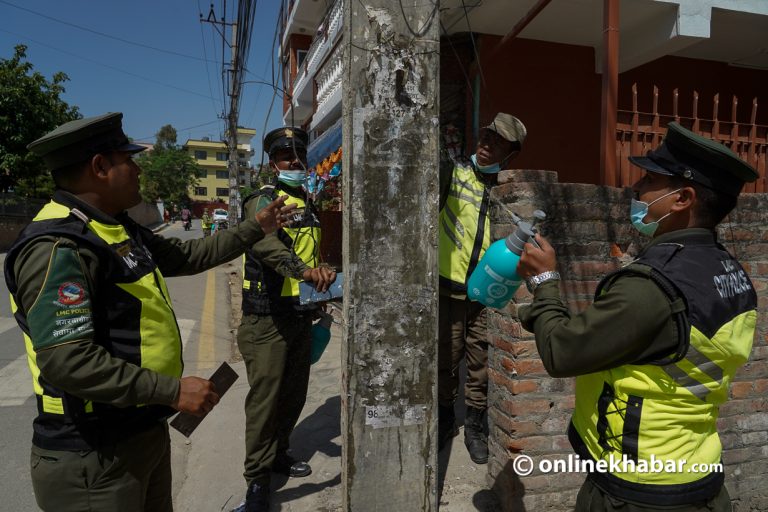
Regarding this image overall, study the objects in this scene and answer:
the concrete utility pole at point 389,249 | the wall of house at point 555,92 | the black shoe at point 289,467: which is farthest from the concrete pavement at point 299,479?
the wall of house at point 555,92

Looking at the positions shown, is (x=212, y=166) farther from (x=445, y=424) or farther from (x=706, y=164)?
(x=706, y=164)

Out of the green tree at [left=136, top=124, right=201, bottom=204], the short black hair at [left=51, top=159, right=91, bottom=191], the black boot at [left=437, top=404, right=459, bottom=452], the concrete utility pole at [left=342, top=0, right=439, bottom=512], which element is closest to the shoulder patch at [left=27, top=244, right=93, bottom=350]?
the short black hair at [left=51, top=159, right=91, bottom=191]

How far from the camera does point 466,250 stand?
2840 mm

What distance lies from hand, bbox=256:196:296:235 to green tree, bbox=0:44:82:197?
651 inches

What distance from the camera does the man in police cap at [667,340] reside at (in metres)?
1.33

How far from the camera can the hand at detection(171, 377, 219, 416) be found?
62.1 inches

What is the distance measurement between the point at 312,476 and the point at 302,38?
1427cm

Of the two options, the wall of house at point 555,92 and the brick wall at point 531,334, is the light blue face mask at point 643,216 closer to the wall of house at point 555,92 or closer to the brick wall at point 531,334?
the brick wall at point 531,334

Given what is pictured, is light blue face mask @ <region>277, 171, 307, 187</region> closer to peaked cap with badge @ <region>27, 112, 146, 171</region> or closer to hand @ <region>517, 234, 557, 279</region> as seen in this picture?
peaked cap with badge @ <region>27, 112, 146, 171</region>

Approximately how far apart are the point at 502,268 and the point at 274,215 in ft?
3.57

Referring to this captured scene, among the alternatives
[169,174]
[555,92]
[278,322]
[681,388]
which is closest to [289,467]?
[278,322]

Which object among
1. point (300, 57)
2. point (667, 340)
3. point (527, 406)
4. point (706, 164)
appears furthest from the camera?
point (300, 57)

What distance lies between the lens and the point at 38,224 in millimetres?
1496

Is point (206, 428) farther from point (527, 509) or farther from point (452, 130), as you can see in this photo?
point (452, 130)
